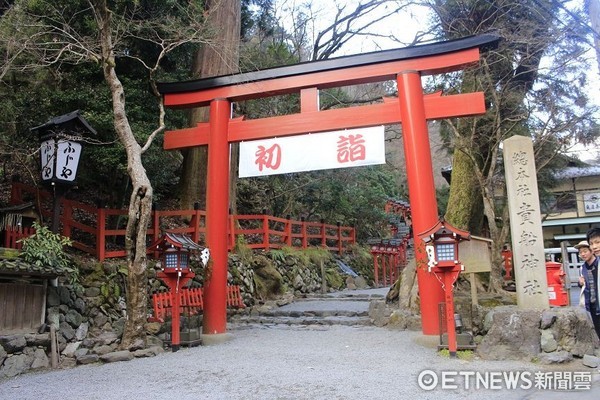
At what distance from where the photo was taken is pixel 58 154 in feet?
25.2

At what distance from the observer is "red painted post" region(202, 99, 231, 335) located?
8234mm

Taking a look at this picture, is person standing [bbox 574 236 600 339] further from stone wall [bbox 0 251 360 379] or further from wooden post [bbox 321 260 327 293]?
wooden post [bbox 321 260 327 293]

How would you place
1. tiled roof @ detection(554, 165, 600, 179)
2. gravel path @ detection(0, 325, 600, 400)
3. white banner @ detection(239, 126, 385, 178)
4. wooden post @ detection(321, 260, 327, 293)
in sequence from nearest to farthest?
gravel path @ detection(0, 325, 600, 400)
white banner @ detection(239, 126, 385, 178)
wooden post @ detection(321, 260, 327, 293)
tiled roof @ detection(554, 165, 600, 179)

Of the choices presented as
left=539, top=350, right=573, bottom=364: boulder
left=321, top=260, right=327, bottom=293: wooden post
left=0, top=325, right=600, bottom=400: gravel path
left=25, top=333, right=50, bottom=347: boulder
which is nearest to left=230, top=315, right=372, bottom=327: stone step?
left=0, top=325, right=600, bottom=400: gravel path

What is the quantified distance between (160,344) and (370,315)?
14.5 ft

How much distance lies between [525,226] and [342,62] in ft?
13.8

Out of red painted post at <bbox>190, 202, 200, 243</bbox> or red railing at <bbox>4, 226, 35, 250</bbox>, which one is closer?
red railing at <bbox>4, 226, 35, 250</bbox>

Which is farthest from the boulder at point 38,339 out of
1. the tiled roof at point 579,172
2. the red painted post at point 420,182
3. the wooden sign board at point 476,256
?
the tiled roof at point 579,172

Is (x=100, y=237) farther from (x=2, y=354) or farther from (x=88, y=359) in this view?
(x=2, y=354)

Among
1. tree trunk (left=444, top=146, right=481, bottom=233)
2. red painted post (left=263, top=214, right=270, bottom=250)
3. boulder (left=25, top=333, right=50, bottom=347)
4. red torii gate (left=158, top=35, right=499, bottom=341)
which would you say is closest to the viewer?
boulder (left=25, top=333, right=50, bottom=347)

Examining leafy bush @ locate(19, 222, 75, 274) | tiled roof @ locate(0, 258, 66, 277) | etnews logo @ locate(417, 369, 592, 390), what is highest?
leafy bush @ locate(19, 222, 75, 274)

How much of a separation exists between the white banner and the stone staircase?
12.1 feet

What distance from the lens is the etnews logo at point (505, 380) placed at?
4.98 metres

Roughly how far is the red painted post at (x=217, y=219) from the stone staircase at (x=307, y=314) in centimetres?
205
